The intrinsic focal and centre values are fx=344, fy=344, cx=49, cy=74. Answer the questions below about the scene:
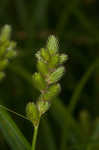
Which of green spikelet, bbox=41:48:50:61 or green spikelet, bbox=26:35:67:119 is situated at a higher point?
green spikelet, bbox=41:48:50:61

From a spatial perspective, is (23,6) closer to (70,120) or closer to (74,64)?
(74,64)

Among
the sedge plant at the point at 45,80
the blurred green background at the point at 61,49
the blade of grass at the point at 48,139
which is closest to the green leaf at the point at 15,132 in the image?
the sedge plant at the point at 45,80

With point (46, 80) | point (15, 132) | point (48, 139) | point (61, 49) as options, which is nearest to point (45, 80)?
point (46, 80)

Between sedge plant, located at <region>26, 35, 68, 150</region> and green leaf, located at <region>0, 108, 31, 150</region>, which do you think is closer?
sedge plant, located at <region>26, 35, 68, 150</region>

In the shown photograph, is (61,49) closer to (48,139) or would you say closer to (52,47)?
(48,139)

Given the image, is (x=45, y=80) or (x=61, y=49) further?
(x=61, y=49)

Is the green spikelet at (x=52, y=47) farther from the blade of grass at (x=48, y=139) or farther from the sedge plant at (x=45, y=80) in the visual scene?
the blade of grass at (x=48, y=139)

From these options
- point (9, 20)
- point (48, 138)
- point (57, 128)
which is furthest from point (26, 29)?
point (48, 138)

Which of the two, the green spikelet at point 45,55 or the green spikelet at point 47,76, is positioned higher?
the green spikelet at point 45,55

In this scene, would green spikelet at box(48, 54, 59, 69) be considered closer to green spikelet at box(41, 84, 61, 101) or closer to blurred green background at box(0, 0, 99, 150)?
green spikelet at box(41, 84, 61, 101)

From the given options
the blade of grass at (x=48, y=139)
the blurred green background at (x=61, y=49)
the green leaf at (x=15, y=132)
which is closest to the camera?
the green leaf at (x=15, y=132)

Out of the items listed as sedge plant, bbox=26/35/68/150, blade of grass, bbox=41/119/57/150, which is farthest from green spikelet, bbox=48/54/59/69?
blade of grass, bbox=41/119/57/150
